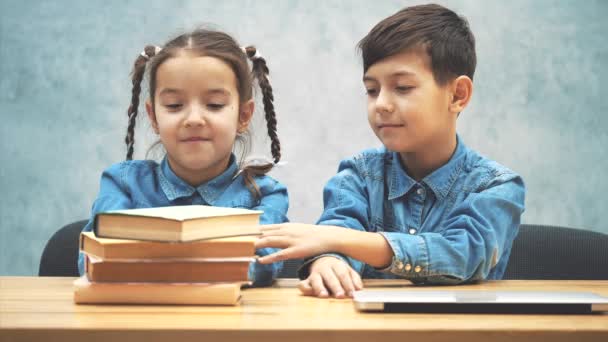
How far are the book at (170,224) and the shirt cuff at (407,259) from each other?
0.35 m

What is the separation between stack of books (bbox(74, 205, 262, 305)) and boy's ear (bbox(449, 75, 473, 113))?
2.38ft

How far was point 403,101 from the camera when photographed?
138 centimetres

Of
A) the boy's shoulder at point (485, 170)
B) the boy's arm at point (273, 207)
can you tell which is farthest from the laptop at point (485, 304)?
the boy's shoulder at point (485, 170)

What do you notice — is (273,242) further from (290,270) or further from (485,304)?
(290,270)

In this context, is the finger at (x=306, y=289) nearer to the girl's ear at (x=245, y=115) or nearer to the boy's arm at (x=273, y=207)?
the boy's arm at (x=273, y=207)

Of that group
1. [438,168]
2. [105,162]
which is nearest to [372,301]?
[438,168]

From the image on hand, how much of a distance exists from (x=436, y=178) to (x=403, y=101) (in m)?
0.18

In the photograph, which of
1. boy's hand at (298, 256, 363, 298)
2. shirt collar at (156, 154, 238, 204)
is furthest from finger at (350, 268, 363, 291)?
shirt collar at (156, 154, 238, 204)

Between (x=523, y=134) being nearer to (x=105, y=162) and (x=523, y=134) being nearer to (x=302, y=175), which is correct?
(x=302, y=175)

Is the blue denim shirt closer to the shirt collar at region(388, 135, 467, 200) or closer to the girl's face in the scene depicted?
the girl's face

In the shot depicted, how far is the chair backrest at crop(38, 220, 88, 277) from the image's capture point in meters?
1.62

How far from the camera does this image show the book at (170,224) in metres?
0.85

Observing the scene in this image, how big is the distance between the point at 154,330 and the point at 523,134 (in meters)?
2.16

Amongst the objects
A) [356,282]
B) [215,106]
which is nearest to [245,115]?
[215,106]
